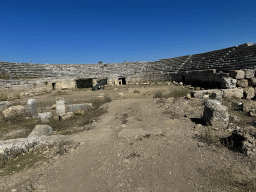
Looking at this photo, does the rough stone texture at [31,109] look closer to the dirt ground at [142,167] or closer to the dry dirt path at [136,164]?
the dry dirt path at [136,164]

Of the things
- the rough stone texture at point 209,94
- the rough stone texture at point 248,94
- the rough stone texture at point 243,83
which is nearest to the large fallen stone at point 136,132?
the rough stone texture at point 209,94

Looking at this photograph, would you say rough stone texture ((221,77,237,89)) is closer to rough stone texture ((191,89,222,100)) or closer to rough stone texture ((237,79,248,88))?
rough stone texture ((237,79,248,88))

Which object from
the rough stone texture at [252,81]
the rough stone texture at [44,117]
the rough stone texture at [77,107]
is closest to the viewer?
the rough stone texture at [44,117]

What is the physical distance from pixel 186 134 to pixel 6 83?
65.8 ft

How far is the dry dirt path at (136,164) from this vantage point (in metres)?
2.64

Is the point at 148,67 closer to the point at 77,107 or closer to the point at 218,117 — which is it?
the point at 77,107

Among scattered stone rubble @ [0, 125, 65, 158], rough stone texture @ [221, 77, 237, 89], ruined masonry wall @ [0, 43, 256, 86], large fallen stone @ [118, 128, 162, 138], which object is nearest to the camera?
scattered stone rubble @ [0, 125, 65, 158]

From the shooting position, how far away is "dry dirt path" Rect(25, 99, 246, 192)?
264 cm

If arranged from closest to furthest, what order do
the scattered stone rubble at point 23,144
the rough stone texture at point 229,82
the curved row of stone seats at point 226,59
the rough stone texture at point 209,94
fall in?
the scattered stone rubble at point 23,144
the rough stone texture at point 209,94
the rough stone texture at point 229,82
the curved row of stone seats at point 226,59

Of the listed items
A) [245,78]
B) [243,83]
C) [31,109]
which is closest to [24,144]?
[31,109]

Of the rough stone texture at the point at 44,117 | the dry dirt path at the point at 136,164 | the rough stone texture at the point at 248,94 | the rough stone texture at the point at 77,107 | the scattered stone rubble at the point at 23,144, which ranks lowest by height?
the dry dirt path at the point at 136,164

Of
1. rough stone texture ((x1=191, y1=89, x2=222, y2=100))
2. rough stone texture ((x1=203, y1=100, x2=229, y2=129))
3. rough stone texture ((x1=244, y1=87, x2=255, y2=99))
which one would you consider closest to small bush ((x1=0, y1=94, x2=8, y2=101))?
rough stone texture ((x1=191, y1=89, x2=222, y2=100))

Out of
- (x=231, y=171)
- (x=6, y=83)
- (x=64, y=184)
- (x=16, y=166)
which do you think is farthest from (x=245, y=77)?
(x=6, y=83)

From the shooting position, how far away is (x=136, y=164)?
3191 mm
